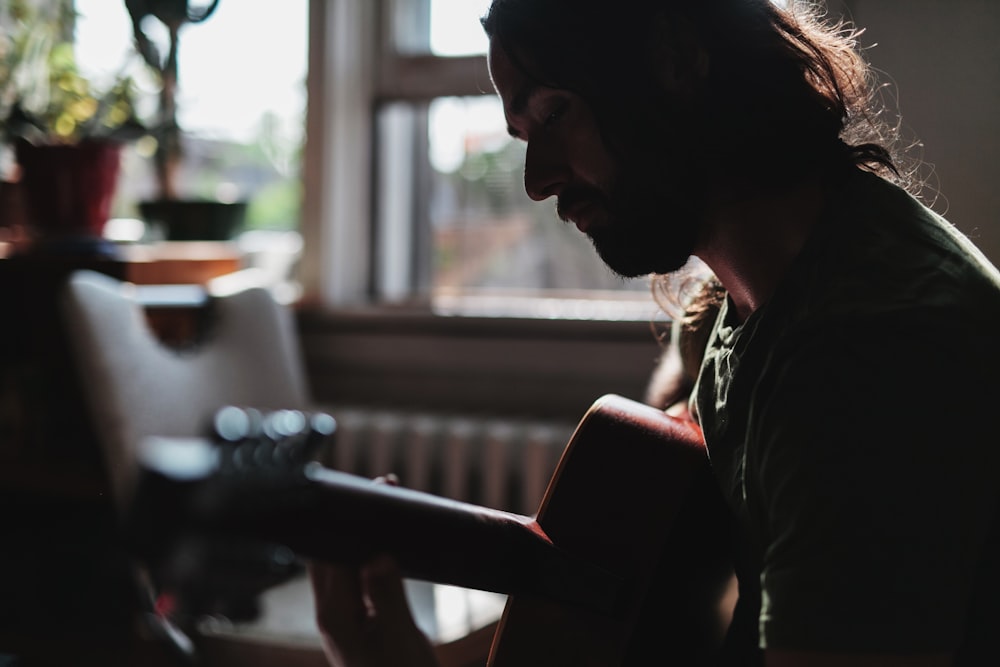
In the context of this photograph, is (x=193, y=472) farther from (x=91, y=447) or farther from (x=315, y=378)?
(x=315, y=378)

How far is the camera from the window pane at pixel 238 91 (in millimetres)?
2223

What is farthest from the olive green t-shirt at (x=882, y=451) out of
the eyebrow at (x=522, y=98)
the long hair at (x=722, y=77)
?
the eyebrow at (x=522, y=98)

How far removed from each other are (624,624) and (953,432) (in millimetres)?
376

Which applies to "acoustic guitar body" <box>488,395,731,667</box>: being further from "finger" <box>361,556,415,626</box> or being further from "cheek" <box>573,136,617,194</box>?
"cheek" <box>573,136,617,194</box>

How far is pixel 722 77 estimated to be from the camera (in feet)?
2.86

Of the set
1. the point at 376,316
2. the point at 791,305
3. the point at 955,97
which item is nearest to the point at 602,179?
the point at 791,305

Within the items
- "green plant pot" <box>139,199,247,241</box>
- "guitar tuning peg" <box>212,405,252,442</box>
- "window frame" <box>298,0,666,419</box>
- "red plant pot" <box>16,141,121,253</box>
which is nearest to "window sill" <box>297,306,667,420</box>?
"window frame" <box>298,0,666,419</box>

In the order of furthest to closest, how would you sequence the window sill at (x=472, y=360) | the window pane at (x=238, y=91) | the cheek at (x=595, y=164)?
the window pane at (x=238, y=91), the window sill at (x=472, y=360), the cheek at (x=595, y=164)

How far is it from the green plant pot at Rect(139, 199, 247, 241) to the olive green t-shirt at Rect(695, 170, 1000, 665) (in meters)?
1.64

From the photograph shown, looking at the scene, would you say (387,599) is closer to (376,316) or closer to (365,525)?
(365,525)

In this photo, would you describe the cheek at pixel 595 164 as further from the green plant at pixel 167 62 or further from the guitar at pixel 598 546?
the green plant at pixel 167 62

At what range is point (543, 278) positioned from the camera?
2.16 meters

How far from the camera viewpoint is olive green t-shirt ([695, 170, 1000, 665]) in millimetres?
590

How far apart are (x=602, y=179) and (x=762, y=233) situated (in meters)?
0.17
